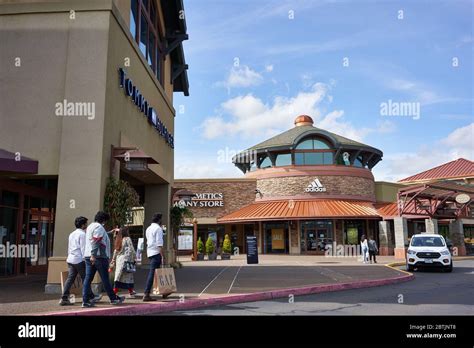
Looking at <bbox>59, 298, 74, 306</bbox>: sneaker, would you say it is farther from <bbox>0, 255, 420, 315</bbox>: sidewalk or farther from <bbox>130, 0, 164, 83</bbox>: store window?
<bbox>130, 0, 164, 83</bbox>: store window

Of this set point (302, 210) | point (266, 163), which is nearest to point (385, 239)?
point (302, 210)

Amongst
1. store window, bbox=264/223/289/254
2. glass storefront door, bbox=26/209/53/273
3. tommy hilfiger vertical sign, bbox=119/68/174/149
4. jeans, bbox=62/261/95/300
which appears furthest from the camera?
store window, bbox=264/223/289/254

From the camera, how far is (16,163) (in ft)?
33.7

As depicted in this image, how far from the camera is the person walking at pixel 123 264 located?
9703 mm

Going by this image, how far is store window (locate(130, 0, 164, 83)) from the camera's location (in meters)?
14.8

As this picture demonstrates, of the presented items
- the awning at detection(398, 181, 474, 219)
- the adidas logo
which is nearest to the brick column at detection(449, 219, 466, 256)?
the awning at detection(398, 181, 474, 219)

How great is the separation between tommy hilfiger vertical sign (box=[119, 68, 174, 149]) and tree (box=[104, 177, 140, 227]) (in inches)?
117

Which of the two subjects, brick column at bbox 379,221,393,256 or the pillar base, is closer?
the pillar base

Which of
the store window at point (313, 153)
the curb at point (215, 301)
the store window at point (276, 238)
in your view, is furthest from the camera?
the store window at point (313, 153)

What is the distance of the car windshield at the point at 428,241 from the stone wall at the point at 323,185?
15017mm

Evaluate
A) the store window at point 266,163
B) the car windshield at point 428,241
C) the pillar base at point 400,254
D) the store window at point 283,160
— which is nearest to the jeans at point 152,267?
the car windshield at point 428,241

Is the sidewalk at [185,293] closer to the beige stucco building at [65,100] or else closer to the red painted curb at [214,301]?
the red painted curb at [214,301]
